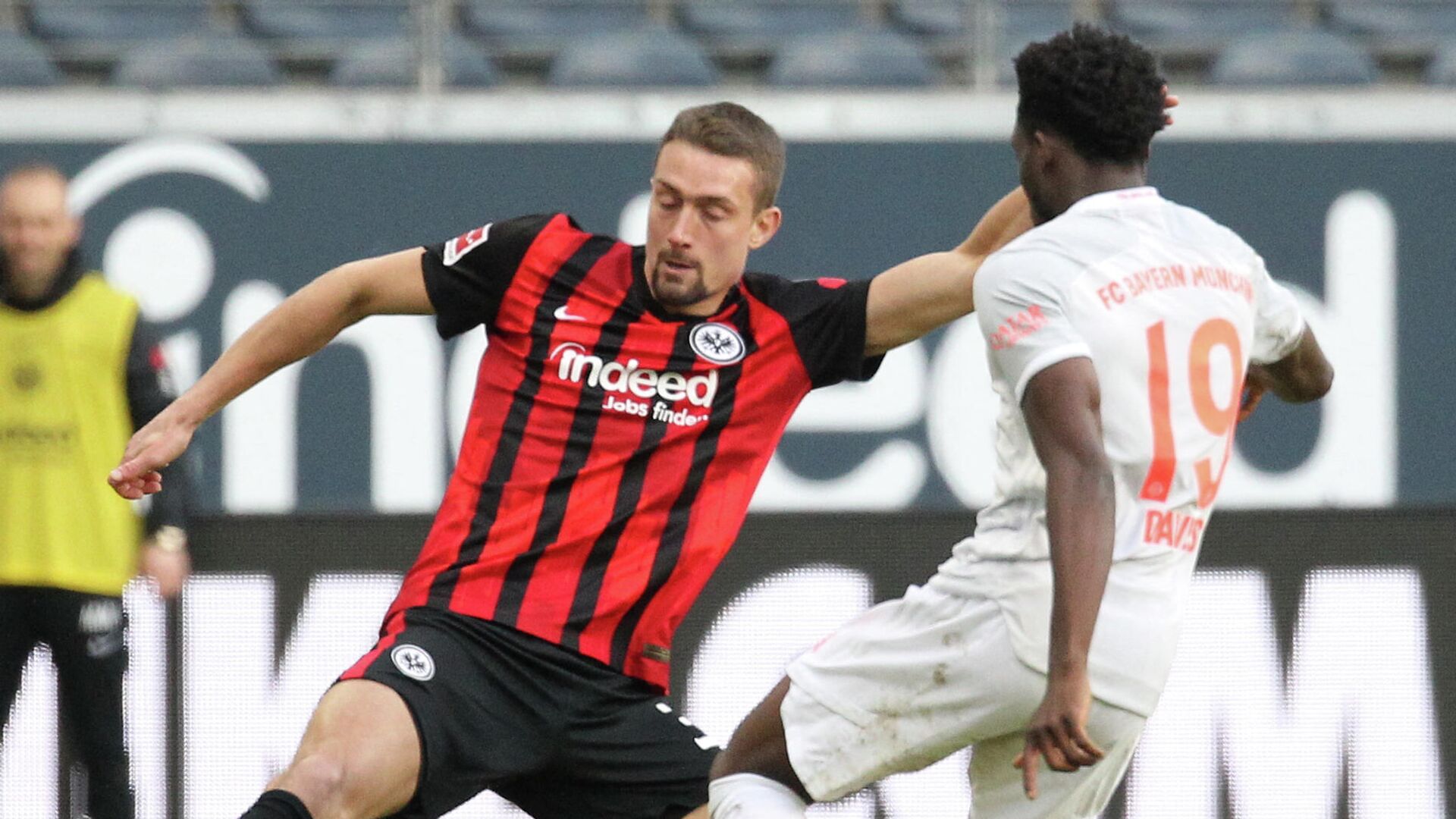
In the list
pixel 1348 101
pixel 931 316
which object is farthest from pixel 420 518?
pixel 1348 101

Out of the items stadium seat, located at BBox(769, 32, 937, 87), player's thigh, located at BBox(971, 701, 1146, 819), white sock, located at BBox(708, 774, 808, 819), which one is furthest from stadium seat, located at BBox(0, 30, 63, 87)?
player's thigh, located at BBox(971, 701, 1146, 819)

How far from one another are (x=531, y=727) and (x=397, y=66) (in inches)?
217

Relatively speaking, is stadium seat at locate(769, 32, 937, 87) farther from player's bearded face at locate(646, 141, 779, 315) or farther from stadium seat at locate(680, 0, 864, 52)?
player's bearded face at locate(646, 141, 779, 315)

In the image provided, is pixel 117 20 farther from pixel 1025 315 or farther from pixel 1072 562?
pixel 1072 562

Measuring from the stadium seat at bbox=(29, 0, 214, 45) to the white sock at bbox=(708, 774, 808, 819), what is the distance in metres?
6.55

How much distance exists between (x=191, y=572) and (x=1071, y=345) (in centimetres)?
307

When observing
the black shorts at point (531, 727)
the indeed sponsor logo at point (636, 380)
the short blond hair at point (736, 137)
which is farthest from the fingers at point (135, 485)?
the short blond hair at point (736, 137)

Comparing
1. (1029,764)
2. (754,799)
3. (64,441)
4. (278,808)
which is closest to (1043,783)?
(1029,764)

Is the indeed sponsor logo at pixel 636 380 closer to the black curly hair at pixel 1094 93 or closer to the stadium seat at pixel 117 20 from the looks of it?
the black curly hair at pixel 1094 93

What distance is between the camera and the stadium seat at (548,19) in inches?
368

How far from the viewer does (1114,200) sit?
321 centimetres

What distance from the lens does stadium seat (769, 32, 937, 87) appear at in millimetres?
8953

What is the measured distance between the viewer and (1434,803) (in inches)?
205

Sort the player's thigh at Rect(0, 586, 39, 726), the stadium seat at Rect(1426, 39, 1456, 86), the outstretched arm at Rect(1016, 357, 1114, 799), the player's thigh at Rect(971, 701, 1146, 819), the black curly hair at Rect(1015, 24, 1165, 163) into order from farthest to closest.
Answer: the stadium seat at Rect(1426, 39, 1456, 86) < the player's thigh at Rect(0, 586, 39, 726) < the player's thigh at Rect(971, 701, 1146, 819) < the black curly hair at Rect(1015, 24, 1165, 163) < the outstretched arm at Rect(1016, 357, 1114, 799)
